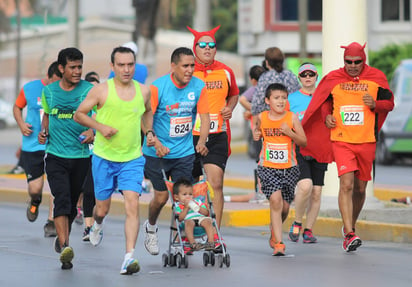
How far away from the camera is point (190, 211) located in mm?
11031

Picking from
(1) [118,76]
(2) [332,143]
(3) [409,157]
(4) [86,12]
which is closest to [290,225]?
(2) [332,143]

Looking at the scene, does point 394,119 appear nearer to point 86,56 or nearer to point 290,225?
point 290,225

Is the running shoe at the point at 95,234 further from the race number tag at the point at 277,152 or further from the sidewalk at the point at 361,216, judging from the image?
the sidewalk at the point at 361,216

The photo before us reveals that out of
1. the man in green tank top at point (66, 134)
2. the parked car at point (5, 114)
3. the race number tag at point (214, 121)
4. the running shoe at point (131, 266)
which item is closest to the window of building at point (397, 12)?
the parked car at point (5, 114)

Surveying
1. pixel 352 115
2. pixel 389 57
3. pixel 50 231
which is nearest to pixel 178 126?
pixel 352 115

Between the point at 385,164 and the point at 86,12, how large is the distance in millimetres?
55405

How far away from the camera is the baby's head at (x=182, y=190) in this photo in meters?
11.0

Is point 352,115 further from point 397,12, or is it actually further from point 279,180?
point 397,12

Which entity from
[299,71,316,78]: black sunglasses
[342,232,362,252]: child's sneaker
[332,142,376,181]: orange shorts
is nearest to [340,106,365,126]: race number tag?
[332,142,376,181]: orange shorts

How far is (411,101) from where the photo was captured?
26.2 m

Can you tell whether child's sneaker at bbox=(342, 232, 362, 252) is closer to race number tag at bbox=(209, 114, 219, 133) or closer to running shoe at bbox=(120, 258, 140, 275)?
race number tag at bbox=(209, 114, 219, 133)

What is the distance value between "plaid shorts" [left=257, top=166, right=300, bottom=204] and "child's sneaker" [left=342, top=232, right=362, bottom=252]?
0.69 m

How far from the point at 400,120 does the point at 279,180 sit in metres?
14.2

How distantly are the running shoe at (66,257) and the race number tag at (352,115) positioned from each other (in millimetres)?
3133
